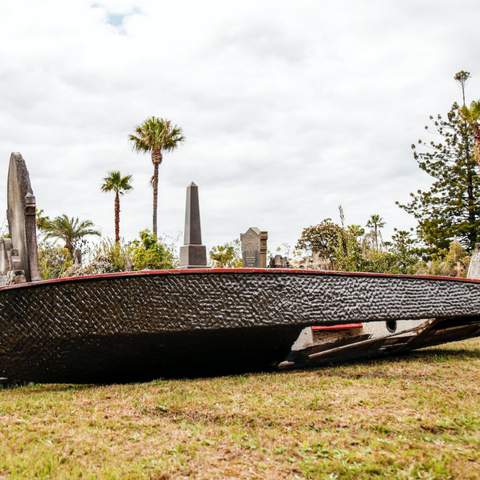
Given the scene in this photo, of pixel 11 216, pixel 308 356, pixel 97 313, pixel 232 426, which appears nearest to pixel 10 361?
pixel 97 313

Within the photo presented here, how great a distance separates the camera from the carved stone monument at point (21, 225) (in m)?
6.61

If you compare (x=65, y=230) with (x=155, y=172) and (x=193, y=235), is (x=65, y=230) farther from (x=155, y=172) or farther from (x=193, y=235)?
(x=193, y=235)

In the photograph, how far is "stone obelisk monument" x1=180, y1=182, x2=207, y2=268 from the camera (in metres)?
10.2

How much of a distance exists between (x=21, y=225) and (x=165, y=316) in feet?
13.9

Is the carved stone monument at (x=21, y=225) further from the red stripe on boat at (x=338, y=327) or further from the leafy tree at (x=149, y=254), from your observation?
the leafy tree at (x=149, y=254)

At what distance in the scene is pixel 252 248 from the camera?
14.0 m

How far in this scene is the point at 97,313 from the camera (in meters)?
3.28

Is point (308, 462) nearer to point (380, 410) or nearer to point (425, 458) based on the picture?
point (425, 458)

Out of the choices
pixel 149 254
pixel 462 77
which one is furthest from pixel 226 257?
pixel 462 77

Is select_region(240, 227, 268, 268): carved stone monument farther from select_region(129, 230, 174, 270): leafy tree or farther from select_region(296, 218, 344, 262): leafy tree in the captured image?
select_region(296, 218, 344, 262): leafy tree

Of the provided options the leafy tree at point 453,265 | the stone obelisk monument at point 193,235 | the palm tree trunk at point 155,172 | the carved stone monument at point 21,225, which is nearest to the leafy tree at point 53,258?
the palm tree trunk at point 155,172

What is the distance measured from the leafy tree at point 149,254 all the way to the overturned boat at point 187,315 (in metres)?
14.0

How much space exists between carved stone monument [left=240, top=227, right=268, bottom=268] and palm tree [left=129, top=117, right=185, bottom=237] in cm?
1073

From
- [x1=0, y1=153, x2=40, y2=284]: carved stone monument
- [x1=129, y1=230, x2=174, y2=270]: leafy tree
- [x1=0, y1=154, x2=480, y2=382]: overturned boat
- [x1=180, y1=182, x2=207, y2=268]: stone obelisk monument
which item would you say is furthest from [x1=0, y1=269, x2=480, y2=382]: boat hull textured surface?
[x1=129, y1=230, x2=174, y2=270]: leafy tree
